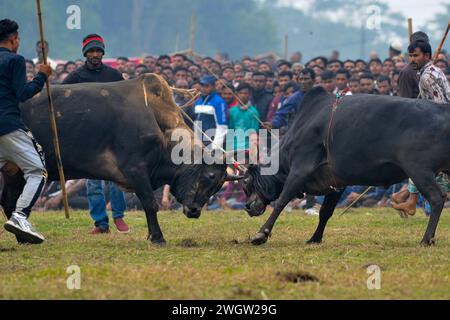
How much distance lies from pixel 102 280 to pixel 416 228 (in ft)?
→ 19.6

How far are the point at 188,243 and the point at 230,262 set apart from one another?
1.86 metres

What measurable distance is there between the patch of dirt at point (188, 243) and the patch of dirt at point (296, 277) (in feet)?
9.28

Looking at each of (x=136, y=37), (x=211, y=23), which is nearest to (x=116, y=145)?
(x=136, y=37)

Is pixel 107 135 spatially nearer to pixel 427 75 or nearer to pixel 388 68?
pixel 427 75

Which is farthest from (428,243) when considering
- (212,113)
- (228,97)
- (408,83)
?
(228,97)

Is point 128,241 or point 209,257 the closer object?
point 209,257

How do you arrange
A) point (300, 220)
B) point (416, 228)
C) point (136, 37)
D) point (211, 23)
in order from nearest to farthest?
point (416, 228), point (300, 220), point (136, 37), point (211, 23)

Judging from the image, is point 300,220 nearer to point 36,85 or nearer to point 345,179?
point 345,179

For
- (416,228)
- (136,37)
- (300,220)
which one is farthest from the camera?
(136,37)

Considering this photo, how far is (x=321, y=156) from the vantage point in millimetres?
11367

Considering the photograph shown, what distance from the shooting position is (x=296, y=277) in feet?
27.6

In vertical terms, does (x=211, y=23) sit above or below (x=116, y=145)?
below

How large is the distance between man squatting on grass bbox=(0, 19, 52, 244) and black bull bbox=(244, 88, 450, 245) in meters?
2.42

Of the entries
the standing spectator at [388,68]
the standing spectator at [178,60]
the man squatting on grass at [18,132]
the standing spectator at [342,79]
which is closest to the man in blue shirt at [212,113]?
the standing spectator at [342,79]
